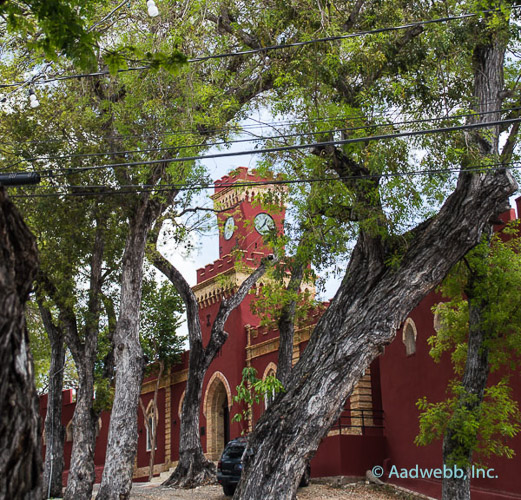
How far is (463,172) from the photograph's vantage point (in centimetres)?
1035

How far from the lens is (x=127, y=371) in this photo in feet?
47.3

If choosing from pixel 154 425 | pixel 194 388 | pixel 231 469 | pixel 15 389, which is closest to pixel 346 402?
pixel 231 469

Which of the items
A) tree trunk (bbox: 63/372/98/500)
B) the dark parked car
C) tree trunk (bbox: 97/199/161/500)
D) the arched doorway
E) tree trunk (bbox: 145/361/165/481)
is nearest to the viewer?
tree trunk (bbox: 97/199/161/500)

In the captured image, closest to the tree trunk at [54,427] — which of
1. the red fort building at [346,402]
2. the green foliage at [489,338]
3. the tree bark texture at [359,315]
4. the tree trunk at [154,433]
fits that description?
the red fort building at [346,402]

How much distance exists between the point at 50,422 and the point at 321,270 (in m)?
10.2

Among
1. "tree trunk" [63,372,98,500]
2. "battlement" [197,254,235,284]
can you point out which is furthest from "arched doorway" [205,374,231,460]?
"tree trunk" [63,372,98,500]

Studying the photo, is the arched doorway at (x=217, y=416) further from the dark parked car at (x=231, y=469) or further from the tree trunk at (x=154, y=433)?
the dark parked car at (x=231, y=469)

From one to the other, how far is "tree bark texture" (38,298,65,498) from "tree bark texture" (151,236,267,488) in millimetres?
3110

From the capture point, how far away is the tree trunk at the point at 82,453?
14773 mm

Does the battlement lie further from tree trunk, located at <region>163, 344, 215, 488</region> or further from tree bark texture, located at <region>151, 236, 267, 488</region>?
tree trunk, located at <region>163, 344, 215, 488</region>

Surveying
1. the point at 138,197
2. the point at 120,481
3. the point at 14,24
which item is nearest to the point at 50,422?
the point at 120,481

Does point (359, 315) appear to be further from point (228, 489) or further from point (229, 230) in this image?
point (229, 230)

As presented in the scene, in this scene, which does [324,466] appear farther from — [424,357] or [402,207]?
[402,207]

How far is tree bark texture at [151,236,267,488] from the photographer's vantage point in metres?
18.8
